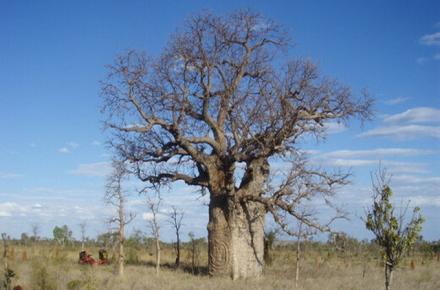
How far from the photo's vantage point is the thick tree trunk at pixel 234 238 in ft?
72.0

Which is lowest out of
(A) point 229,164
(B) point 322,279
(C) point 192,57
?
(B) point 322,279

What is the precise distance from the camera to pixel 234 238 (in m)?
22.1

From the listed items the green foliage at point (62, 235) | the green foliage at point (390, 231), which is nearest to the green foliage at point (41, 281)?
the green foliage at point (390, 231)

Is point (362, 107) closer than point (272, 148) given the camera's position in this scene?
No

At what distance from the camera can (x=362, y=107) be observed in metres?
22.6

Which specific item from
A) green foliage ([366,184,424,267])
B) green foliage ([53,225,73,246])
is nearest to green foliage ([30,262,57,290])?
green foliage ([366,184,424,267])

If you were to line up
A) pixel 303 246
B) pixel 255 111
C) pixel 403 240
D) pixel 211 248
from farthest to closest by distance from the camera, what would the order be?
pixel 303 246, pixel 211 248, pixel 255 111, pixel 403 240

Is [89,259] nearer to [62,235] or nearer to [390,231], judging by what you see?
[390,231]

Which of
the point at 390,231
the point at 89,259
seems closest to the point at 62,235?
the point at 89,259

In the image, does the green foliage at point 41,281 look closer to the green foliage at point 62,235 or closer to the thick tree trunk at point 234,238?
the thick tree trunk at point 234,238

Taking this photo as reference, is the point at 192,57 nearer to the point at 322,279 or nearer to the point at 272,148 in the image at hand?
the point at 272,148

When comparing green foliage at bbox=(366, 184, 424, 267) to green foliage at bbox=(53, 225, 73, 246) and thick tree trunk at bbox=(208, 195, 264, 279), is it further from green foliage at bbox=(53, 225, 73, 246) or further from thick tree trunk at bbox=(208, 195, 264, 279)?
green foliage at bbox=(53, 225, 73, 246)

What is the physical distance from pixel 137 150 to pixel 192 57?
432cm

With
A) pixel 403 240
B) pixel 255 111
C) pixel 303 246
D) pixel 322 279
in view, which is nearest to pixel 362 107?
pixel 255 111
